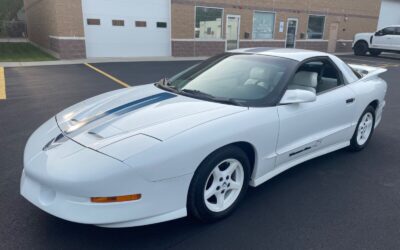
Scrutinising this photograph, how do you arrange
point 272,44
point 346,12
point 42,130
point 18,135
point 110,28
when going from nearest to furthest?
point 42,130 → point 18,135 → point 110,28 → point 272,44 → point 346,12

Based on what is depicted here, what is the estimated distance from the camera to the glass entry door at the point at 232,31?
19.4 metres

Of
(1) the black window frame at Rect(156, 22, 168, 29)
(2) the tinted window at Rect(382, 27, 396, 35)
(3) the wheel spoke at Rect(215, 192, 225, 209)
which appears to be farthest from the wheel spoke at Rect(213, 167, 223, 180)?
(2) the tinted window at Rect(382, 27, 396, 35)

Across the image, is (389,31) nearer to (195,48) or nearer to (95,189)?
(195,48)

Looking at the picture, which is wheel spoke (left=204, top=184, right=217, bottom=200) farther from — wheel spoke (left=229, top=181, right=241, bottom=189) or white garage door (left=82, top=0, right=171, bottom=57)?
white garage door (left=82, top=0, right=171, bottom=57)

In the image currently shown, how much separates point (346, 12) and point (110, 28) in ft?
57.6

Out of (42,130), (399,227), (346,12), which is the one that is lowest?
(399,227)

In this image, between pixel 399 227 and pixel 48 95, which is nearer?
pixel 399 227

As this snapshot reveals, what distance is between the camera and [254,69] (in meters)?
3.67

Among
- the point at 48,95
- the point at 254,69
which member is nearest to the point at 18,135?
the point at 48,95

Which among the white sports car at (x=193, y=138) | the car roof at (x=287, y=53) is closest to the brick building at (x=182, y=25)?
the white sports car at (x=193, y=138)

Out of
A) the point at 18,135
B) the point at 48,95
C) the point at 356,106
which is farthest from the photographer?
the point at 48,95

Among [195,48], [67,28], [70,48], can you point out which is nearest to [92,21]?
[67,28]

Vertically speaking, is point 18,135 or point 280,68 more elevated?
point 280,68

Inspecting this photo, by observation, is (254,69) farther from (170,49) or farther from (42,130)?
(170,49)
